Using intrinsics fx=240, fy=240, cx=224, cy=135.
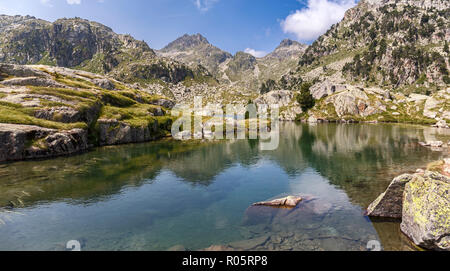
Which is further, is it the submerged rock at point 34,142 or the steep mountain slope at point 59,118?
the steep mountain slope at point 59,118

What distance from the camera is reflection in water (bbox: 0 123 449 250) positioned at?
2611 cm

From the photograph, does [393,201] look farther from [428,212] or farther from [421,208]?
[428,212]

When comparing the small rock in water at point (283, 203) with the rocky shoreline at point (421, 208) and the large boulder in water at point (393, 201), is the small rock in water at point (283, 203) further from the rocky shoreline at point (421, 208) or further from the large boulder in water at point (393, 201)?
the large boulder in water at point (393, 201)

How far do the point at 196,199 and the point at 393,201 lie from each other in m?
→ 27.2

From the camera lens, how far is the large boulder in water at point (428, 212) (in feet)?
69.1

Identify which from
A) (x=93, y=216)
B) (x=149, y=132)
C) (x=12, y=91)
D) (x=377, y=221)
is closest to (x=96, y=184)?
(x=93, y=216)

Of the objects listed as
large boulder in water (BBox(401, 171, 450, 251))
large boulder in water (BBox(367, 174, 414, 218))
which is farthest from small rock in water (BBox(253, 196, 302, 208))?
large boulder in water (BBox(401, 171, 450, 251))

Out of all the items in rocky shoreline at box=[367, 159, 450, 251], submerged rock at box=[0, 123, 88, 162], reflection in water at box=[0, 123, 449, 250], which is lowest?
reflection in water at box=[0, 123, 449, 250]

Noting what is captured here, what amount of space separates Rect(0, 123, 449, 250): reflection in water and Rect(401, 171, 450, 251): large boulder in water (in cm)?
202

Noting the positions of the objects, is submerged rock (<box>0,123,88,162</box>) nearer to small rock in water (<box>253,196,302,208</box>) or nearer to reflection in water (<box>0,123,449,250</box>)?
reflection in water (<box>0,123,449,250</box>)

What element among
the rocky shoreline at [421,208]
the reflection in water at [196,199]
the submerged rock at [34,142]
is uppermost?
the submerged rock at [34,142]

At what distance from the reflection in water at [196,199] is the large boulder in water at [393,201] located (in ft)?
6.54

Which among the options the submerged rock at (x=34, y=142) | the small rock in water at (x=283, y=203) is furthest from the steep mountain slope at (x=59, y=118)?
the small rock in water at (x=283, y=203)

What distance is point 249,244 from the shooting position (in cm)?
2473
